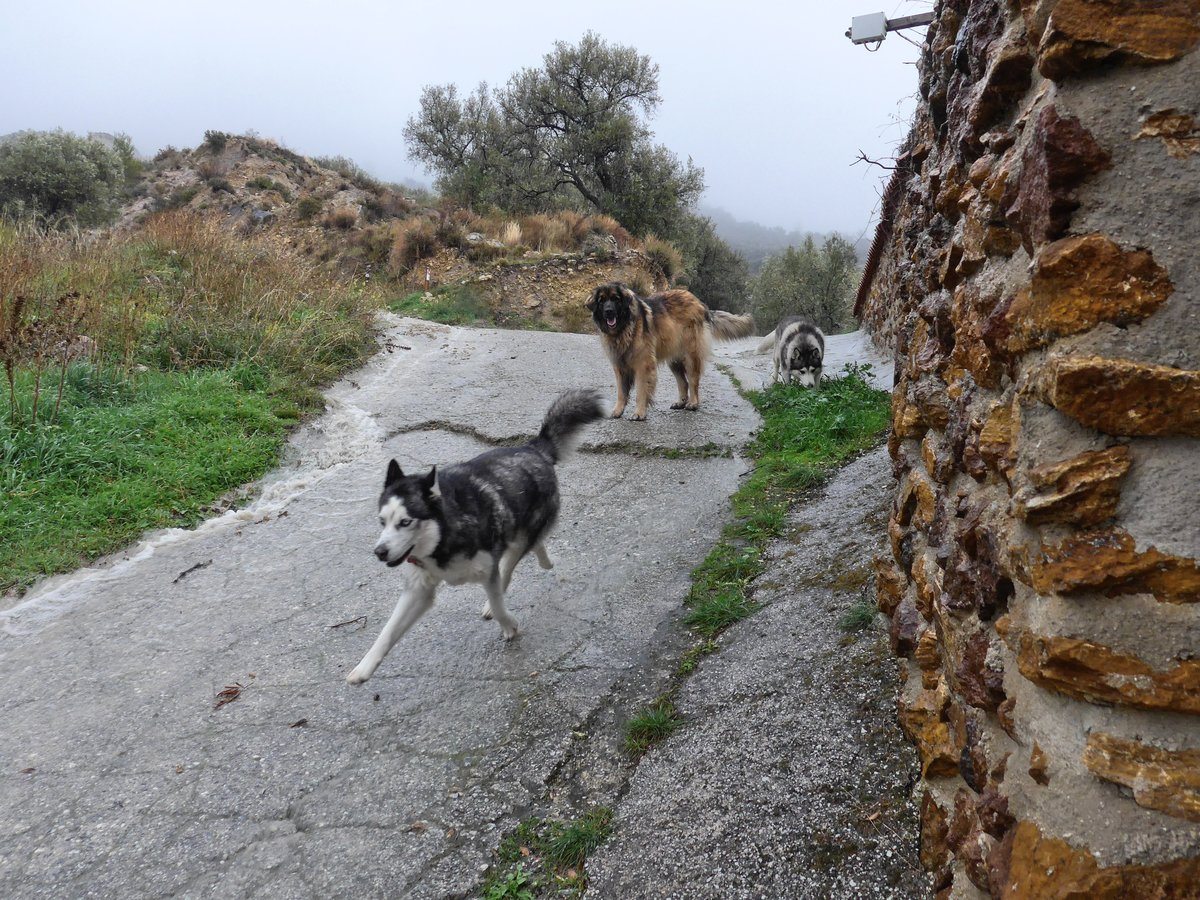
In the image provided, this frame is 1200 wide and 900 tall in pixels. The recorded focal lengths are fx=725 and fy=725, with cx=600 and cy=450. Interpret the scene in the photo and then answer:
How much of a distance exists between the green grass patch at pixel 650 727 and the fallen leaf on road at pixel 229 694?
216 centimetres

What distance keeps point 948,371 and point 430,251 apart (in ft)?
63.0

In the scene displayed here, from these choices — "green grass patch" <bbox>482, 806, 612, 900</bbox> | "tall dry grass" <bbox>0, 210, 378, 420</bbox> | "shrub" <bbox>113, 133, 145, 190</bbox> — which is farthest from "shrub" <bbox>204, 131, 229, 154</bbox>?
"green grass patch" <bbox>482, 806, 612, 900</bbox>

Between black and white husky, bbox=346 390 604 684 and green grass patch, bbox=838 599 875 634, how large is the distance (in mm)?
1882

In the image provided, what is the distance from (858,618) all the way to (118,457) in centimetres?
611

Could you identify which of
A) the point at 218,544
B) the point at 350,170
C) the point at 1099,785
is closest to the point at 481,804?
the point at 1099,785

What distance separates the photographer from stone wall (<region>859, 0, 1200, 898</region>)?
1.20 m

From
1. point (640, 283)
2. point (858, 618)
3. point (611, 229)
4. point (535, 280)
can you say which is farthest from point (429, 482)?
point (611, 229)

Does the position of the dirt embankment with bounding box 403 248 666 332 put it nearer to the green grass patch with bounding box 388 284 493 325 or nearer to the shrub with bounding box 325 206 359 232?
the green grass patch with bounding box 388 284 493 325

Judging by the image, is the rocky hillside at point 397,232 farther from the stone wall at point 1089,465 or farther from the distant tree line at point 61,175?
the stone wall at point 1089,465

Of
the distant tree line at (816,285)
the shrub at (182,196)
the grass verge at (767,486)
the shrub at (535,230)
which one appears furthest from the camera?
the distant tree line at (816,285)

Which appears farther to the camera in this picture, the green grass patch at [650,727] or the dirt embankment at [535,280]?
the dirt embankment at [535,280]

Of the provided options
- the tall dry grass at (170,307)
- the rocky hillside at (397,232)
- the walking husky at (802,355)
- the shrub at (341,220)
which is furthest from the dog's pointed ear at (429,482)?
the shrub at (341,220)

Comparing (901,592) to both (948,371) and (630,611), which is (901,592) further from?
(630,611)

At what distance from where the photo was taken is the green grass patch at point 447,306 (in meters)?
15.5
